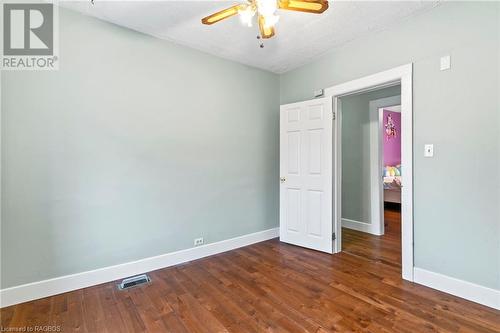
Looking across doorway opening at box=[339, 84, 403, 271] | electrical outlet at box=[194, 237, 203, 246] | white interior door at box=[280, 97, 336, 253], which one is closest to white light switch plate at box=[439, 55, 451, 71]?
white interior door at box=[280, 97, 336, 253]

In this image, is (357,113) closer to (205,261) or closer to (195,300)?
(205,261)

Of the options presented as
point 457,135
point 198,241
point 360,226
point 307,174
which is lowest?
point 360,226

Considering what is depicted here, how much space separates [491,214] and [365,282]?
1.21 meters

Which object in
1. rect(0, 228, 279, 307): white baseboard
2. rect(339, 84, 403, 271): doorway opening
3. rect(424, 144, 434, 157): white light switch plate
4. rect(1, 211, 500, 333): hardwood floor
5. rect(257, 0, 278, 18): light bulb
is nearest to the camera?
rect(257, 0, 278, 18): light bulb

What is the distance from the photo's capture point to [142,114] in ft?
8.95

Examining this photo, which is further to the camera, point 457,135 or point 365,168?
point 365,168

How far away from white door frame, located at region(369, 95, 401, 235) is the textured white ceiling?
5.14 ft

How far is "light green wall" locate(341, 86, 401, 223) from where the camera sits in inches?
166

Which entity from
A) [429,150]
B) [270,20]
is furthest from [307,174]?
[270,20]

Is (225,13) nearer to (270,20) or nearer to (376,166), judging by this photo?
(270,20)

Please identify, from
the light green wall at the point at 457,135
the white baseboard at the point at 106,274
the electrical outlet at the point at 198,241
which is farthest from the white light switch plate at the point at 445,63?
the electrical outlet at the point at 198,241

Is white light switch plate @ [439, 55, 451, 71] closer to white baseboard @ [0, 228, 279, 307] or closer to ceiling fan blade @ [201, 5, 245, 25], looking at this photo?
ceiling fan blade @ [201, 5, 245, 25]

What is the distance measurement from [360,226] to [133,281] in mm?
3610

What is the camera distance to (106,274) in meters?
2.49
